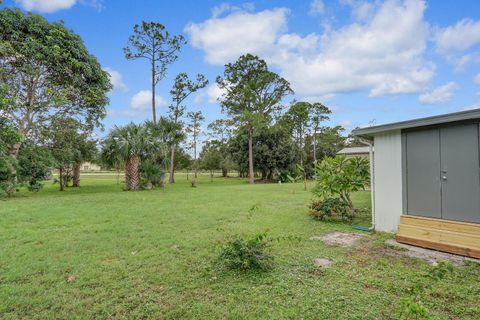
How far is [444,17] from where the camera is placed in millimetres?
8117

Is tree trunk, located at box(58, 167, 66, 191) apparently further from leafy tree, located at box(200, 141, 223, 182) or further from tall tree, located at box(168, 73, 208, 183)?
leafy tree, located at box(200, 141, 223, 182)

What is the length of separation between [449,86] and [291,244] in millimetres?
17168

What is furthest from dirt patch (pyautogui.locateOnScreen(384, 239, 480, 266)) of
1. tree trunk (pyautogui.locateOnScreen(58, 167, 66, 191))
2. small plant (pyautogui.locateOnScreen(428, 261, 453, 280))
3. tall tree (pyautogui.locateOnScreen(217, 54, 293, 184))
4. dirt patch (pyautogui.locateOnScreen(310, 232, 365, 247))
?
tall tree (pyautogui.locateOnScreen(217, 54, 293, 184))

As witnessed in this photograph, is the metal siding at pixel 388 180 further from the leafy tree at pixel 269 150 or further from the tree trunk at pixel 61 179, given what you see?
the leafy tree at pixel 269 150

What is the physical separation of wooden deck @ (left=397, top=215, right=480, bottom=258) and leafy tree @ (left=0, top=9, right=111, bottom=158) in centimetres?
1219

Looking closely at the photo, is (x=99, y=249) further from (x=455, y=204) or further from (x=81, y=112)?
(x=81, y=112)

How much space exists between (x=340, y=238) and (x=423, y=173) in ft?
6.08

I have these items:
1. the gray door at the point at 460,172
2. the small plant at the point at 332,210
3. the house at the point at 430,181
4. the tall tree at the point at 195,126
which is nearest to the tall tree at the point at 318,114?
the tall tree at the point at 195,126

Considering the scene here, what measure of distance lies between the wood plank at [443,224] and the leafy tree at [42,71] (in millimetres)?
12181

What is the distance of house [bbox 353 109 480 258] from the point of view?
3924 millimetres

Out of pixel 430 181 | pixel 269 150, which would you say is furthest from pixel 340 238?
pixel 269 150

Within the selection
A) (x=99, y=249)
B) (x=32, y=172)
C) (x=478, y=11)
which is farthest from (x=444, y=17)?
(x=32, y=172)

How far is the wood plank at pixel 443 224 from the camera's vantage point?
384 cm

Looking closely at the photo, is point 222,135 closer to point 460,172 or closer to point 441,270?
point 460,172
